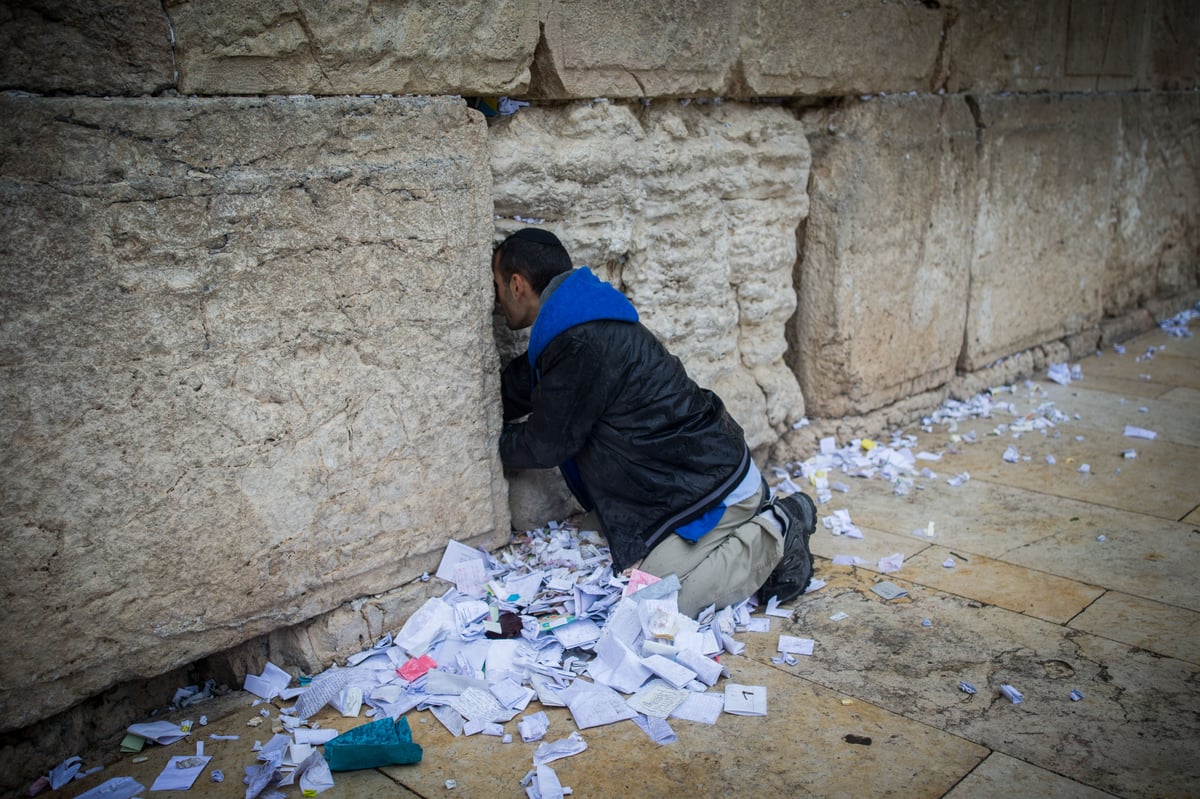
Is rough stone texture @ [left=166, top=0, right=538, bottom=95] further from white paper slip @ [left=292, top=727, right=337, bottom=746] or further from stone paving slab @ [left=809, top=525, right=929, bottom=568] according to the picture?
stone paving slab @ [left=809, top=525, right=929, bottom=568]

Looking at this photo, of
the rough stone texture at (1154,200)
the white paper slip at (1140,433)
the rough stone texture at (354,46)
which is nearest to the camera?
the rough stone texture at (354,46)

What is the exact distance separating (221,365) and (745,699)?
164 centimetres

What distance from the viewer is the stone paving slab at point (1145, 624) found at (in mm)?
2953

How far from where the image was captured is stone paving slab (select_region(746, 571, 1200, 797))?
2.45 meters

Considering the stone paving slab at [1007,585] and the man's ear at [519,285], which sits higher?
the man's ear at [519,285]

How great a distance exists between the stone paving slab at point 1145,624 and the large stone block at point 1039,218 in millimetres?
2280

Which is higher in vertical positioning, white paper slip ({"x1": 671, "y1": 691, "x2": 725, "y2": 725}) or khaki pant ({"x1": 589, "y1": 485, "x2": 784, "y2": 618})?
khaki pant ({"x1": 589, "y1": 485, "x2": 784, "y2": 618})

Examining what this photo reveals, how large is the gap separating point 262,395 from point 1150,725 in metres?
2.46

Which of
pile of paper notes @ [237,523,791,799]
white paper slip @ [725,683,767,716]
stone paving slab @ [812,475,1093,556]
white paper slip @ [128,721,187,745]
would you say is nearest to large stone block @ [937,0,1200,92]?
stone paving slab @ [812,475,1093,556]

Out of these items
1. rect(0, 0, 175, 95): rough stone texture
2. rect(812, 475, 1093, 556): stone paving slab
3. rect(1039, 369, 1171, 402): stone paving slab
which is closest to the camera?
rect(0, 0, 175, 95): rough stone texture

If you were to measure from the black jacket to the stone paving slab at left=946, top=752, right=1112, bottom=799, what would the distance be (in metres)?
1.12

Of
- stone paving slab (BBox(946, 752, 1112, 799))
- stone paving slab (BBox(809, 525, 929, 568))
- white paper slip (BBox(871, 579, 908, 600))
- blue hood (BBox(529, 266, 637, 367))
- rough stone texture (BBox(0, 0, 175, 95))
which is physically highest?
rough stone texture (BBox(0, 0, 175, 95))

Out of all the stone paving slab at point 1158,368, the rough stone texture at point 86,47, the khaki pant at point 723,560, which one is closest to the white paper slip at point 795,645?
the khaki pant at point 723,560

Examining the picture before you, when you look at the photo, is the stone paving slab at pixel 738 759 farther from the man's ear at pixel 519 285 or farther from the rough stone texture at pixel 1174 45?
the rough stone texture at pixel 1174 45
